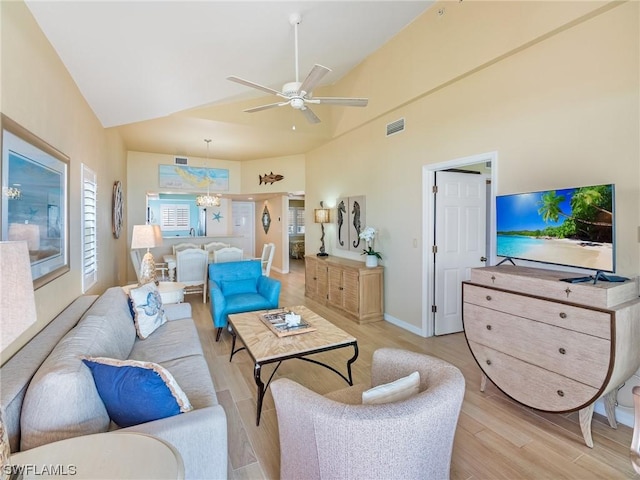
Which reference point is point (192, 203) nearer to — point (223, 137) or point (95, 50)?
point (223, 137)

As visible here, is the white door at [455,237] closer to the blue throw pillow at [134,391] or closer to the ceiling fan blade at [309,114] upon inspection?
the ceiling fan blade at [309,114]

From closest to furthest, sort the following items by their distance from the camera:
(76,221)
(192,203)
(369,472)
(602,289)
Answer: (369,472) < (602,289) < (76,221) < (192,203)

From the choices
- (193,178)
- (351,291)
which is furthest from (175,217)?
(351,291)

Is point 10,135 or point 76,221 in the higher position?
point 10,135

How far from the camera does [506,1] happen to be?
2891 mm

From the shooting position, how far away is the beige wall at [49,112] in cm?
160

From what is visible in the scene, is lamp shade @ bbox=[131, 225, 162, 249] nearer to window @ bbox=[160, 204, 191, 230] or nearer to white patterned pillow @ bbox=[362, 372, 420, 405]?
white patterned pillow @ bbox=[362, 372, 420, 405]

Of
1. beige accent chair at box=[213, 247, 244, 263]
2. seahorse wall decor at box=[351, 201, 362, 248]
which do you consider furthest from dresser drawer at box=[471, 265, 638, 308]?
beige accent chair at box=[213, 247, 244, 263]

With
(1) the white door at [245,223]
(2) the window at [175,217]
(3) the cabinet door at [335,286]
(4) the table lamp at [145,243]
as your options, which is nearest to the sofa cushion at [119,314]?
(4) the table lamp at [145,243]

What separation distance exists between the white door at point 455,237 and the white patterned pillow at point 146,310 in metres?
3.21

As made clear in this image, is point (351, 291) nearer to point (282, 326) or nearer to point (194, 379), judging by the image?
point (282, 326)

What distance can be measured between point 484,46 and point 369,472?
145 inches

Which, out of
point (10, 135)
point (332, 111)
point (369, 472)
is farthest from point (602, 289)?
point (332, 111)

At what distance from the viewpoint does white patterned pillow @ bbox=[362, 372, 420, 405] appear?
1.42m
